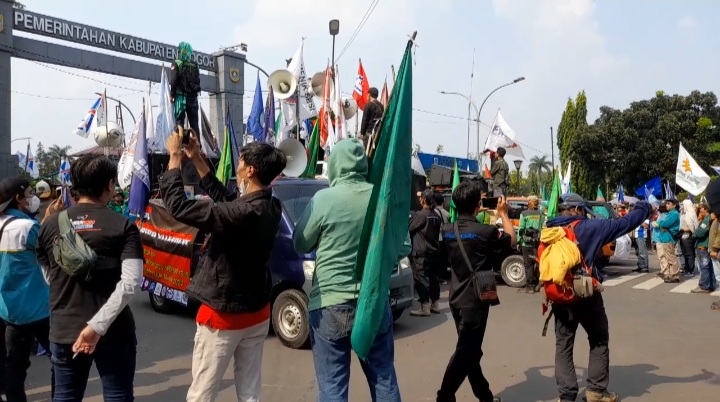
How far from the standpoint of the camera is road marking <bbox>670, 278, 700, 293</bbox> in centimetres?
1241

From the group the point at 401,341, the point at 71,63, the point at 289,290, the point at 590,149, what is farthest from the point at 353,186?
the point at 590,149

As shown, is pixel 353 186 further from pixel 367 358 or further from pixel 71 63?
pixel 71 63

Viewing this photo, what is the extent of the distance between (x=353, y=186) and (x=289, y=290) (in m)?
4.08

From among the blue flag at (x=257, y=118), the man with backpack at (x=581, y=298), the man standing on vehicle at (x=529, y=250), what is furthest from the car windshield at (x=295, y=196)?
the blue flag at (x=257, y=118)

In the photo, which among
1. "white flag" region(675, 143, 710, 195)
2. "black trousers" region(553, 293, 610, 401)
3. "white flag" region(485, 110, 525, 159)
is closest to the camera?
"black trousers" region(553, 293, 610, 401)

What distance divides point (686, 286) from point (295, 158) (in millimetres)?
8317

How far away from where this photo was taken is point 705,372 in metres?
6.46

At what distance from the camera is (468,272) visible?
492 centimetres

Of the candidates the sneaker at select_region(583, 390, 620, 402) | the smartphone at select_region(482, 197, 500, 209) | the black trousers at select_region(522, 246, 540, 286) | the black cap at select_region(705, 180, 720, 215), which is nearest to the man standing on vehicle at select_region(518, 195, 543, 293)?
the black trousers at select_region(522, 246, 540, 286)

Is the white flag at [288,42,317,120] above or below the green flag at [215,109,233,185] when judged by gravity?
above

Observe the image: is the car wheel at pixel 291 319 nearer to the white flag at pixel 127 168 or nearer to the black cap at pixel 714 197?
the white flag at pixel 127 168

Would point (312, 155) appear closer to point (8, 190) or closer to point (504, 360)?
point (504, 360)

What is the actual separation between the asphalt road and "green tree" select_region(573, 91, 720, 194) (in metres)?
26.1

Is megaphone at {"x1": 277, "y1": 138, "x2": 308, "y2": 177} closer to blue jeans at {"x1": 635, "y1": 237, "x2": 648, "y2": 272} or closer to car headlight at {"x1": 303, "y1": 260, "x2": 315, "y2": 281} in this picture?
car headlight at {"x1": 303, "y1": 260, "x2": 315, "y2": 281}
